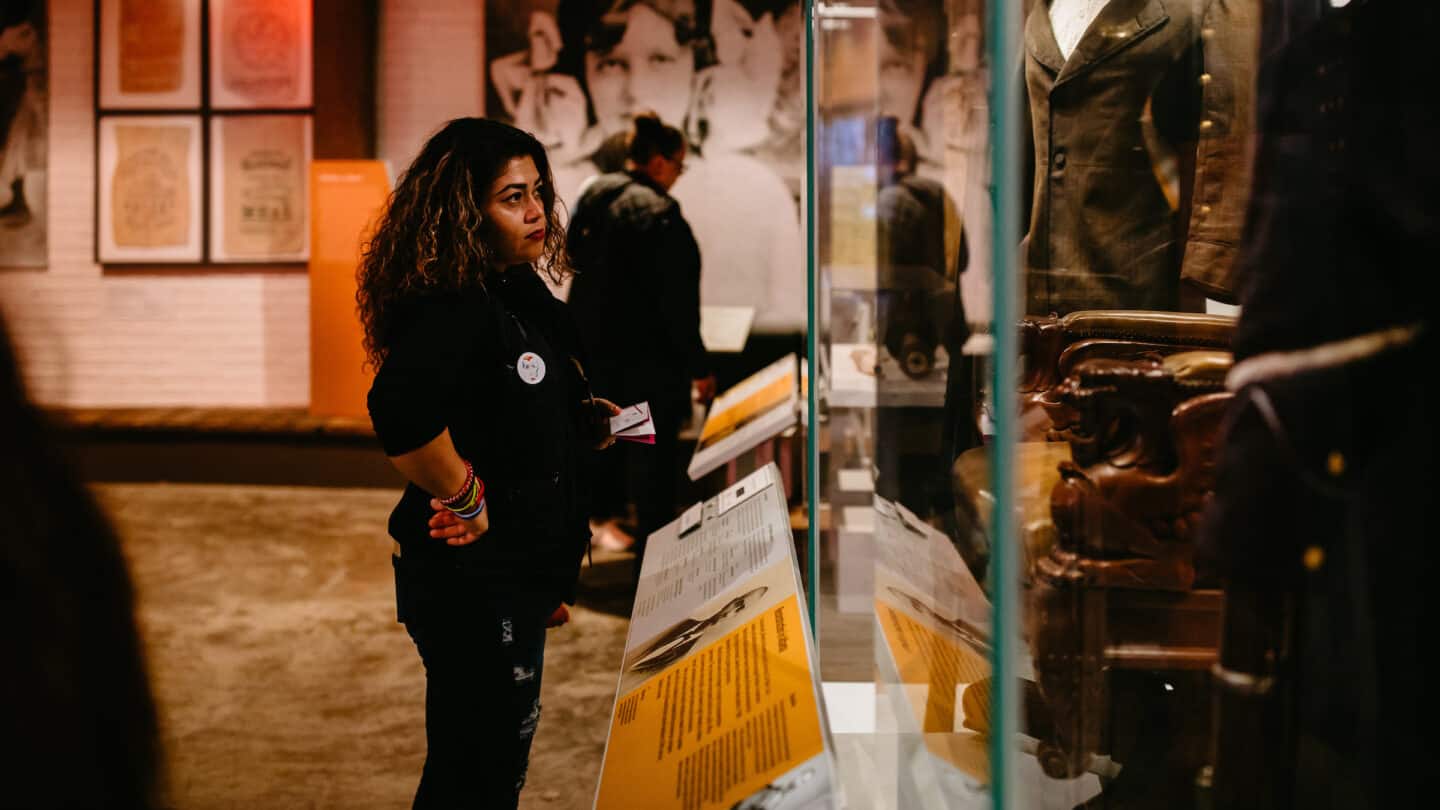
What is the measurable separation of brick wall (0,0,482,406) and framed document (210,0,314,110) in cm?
43

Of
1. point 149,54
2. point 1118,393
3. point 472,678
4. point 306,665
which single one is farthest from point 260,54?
point 1118,393

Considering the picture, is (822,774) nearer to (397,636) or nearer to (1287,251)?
(1287,251)

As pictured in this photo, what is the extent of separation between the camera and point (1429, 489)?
0.61m

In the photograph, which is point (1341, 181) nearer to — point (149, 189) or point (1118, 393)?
point (1118, 393)

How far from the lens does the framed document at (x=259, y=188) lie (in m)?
6.09

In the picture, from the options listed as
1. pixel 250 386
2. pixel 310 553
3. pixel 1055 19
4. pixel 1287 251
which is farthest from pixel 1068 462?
pixel 250 386

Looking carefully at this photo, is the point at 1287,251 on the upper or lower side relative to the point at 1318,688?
upper

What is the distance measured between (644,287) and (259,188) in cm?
353

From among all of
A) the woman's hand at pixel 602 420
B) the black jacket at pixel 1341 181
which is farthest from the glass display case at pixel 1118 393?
the woman's hand at pixel 602 420

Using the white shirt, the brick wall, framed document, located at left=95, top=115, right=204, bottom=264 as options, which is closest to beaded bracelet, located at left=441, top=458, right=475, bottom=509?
the white shirt

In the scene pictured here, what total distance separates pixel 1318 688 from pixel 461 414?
920 millimetres

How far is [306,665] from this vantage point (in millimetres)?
3102

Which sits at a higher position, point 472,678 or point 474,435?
point 474,435

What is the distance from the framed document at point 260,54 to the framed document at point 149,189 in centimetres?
32
